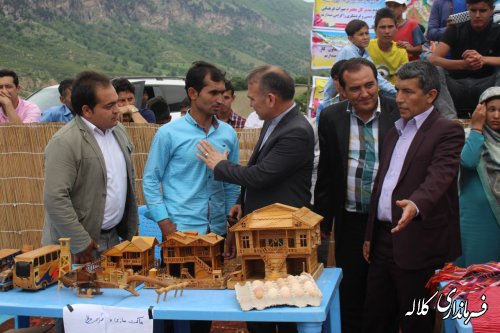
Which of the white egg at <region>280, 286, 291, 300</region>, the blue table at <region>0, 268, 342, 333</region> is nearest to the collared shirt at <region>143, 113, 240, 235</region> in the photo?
the blue table at <region>0, 268, 342, 333</region>

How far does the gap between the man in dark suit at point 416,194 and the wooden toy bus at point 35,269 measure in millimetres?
1802

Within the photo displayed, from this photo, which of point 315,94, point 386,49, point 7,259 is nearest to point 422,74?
point 7,259

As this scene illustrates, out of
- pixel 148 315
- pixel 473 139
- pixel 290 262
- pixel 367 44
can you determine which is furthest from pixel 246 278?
pixel 367 44

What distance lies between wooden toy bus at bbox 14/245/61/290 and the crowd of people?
302 millimetres

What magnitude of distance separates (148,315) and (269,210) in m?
0.84

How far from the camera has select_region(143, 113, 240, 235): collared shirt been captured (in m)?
4.04

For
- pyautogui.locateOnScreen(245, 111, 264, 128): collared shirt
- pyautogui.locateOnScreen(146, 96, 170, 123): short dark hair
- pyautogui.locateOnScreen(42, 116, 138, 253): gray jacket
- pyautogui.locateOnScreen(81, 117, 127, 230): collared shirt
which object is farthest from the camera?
pyautogui.locateOnScreen(146, 96, 170, 123): short dark hair

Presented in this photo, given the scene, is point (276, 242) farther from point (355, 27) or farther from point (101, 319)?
point (355, 27)

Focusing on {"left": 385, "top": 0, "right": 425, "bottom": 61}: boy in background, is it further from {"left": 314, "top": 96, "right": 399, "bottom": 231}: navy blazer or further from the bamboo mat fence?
{"left": 314, "top": 96, "right": 399, "bottom": 231}: navy blazer

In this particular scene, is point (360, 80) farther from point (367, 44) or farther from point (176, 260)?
point (367, 44)

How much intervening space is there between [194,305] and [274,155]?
979mm

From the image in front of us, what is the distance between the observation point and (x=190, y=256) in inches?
143

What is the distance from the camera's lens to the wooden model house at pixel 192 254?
3615mm

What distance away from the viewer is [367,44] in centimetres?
651
